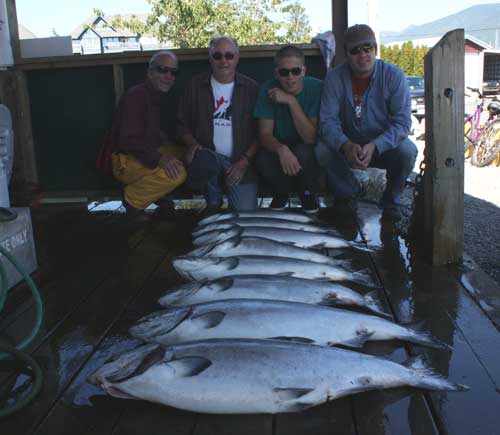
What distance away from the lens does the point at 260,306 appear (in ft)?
7.69

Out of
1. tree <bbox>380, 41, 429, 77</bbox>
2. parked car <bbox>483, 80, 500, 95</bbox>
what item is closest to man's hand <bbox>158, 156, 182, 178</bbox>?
parked car <bbox>483, 80, 500, 95</bbox>

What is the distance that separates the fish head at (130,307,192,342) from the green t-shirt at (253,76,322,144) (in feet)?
8.80

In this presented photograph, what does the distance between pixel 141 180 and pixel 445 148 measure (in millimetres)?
2592

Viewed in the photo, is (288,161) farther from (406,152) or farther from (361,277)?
(361,277)

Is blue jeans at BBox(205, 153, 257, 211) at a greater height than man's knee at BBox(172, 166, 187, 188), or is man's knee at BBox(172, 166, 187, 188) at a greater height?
man's knee at BBox(172, 166, 187, 188)

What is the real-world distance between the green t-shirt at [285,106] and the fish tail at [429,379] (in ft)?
9.61

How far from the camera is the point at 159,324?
2293 mm

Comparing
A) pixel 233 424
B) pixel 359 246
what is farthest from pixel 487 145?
pixel 233 424

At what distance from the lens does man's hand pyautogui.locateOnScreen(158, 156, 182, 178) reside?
15.3 feet

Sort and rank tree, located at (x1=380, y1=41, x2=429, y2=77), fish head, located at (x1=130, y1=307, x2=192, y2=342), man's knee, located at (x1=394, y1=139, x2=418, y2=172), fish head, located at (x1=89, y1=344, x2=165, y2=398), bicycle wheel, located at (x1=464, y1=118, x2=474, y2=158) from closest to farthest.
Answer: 1. fish head, located at (x1=89, y1=344, x2=165, y2=398)
2. fish head, located at (x1=130, y1=307, x2=192, y2=342)
3. man's knee, located at (x1=394, y1=139, x2=418, y2=172)
4. bicycle wheel, located at (x1=464, y1=118, x2=474, y2=158)
5. tree, located at (x1=380, y1=41, x2=429, y2=77)

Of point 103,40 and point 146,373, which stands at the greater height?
point 103,40

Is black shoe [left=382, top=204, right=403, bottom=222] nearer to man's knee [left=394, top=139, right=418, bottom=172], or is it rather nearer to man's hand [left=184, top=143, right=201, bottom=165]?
man's knee [left=394, top=139, right=418, bottom=172]

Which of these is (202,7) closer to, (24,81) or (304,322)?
(24,81)

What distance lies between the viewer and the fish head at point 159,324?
7.43 ft
